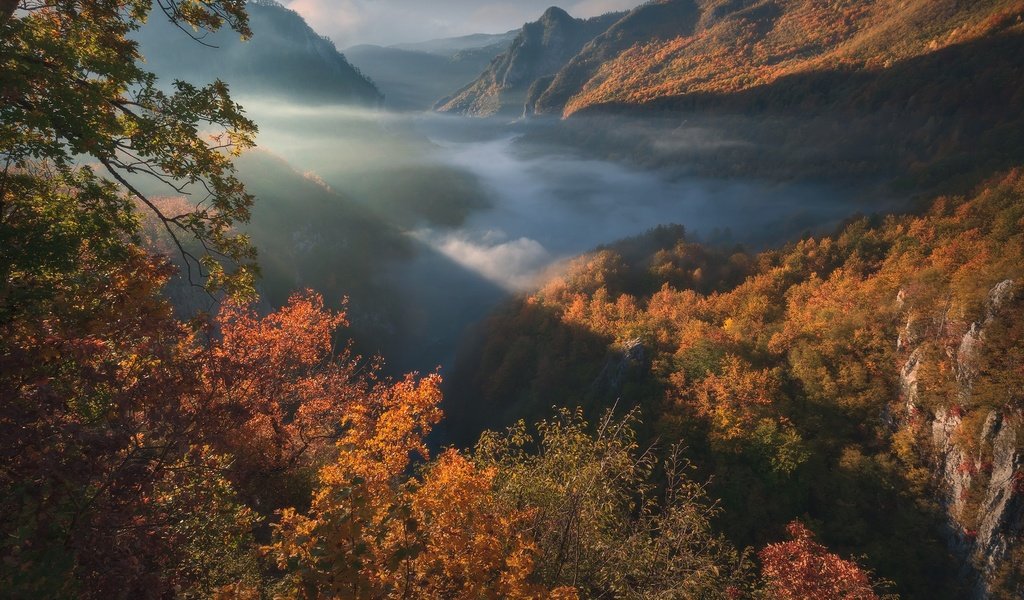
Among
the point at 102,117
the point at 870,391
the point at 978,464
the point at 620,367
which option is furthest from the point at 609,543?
the point at 620,367

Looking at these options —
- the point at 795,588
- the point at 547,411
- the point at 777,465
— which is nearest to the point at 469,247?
the point at 547,411

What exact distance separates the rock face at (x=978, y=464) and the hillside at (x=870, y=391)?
89mm

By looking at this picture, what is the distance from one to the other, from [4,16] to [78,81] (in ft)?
3.34

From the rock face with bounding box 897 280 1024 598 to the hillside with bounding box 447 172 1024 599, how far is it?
0.09 meters

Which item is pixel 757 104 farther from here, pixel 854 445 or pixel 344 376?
pixel 344 376

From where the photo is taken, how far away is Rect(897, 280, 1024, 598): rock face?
2489 cm

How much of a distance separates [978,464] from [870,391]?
847 centimetres

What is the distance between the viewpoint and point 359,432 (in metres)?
13.6

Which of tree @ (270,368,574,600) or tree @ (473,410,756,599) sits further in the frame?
tree @ (473,410,756,599)

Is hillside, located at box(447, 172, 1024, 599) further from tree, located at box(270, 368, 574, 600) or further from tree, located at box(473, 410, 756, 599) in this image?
tree, located at box(270, 368, 574, 600)

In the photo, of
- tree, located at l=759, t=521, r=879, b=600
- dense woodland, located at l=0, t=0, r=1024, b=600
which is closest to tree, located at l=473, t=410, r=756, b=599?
dense woodland, located at l=0, t=0, r=1024, b=600

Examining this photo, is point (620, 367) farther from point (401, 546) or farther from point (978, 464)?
point (401, 546)

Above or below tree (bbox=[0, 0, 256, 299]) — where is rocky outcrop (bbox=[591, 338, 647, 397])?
below

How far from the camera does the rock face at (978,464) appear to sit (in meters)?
24.9
